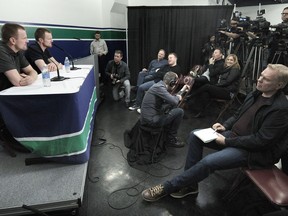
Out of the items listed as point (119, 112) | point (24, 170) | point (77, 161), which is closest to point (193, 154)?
point (77, 161)

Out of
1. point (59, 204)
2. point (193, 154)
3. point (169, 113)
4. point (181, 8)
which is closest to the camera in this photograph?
point (59, 204)

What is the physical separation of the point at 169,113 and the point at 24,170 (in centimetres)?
162

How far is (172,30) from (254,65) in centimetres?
245

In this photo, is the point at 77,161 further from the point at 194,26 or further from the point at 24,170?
the point at 194,26

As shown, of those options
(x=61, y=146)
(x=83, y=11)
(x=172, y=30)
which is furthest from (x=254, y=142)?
(x=83, y=11)

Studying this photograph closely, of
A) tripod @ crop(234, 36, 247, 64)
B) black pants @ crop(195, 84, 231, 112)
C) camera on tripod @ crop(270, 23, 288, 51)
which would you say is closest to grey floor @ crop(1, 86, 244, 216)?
black pants @ crop(195, 84, 231, 112)

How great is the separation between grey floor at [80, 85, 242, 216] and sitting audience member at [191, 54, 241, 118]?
0.95m

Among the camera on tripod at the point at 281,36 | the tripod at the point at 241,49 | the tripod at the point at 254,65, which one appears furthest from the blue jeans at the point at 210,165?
the tripod at the point at 241,49

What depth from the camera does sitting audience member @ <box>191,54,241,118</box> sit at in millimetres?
3299

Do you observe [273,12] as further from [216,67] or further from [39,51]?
[39,51]

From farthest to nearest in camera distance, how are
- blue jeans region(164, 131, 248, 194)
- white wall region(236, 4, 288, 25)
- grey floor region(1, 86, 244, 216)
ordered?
white wall region(236, 4, 288, 25), grey floor region(1, 86, 244, 216), blue jeans region(164, 131, 248, 194)

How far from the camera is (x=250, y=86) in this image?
3.91 m

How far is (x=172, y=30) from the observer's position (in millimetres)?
5344

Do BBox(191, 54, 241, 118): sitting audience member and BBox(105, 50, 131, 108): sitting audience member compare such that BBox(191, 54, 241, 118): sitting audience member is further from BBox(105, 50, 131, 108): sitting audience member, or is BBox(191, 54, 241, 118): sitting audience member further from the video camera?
BBox(105, 50, 131, 108): sitting audience member
